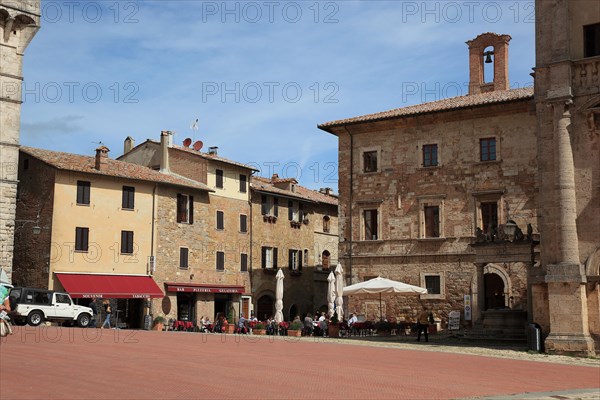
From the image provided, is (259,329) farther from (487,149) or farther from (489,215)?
(487,149)

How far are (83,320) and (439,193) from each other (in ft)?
57.7

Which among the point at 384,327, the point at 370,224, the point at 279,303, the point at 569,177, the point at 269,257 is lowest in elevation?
the point at 384,327

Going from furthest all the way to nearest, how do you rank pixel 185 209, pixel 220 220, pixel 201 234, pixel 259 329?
pixel 220 220
pixel 201 234
pixel 185 209
pixel 259 329

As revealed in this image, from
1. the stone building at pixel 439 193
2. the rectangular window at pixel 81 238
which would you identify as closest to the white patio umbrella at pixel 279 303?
the stone building at pixel 439 193

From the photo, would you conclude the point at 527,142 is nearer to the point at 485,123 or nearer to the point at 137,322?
the point at 485,123

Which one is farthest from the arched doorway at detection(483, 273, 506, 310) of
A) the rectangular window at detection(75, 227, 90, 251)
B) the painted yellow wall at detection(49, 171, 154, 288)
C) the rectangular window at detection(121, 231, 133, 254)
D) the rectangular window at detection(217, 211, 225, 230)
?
the rectangular window at detection(75, 227, 90, 251)

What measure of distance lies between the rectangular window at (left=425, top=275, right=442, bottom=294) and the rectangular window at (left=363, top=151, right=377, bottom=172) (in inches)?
248

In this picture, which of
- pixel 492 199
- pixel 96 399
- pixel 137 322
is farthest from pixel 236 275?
pixel 96 399

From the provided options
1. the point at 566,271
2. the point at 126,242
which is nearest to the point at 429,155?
the point at 566,271

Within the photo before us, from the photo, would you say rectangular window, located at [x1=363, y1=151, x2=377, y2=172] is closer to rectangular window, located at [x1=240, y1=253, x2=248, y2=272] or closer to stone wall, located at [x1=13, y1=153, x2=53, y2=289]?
rectangular window, located at [x1=240, y1=253, x2=248, y2=272]

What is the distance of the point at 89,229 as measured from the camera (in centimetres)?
3912

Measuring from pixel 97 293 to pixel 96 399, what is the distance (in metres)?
28.5

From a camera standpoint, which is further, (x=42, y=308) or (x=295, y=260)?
(x=295, y=260)

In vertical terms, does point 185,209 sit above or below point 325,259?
above
